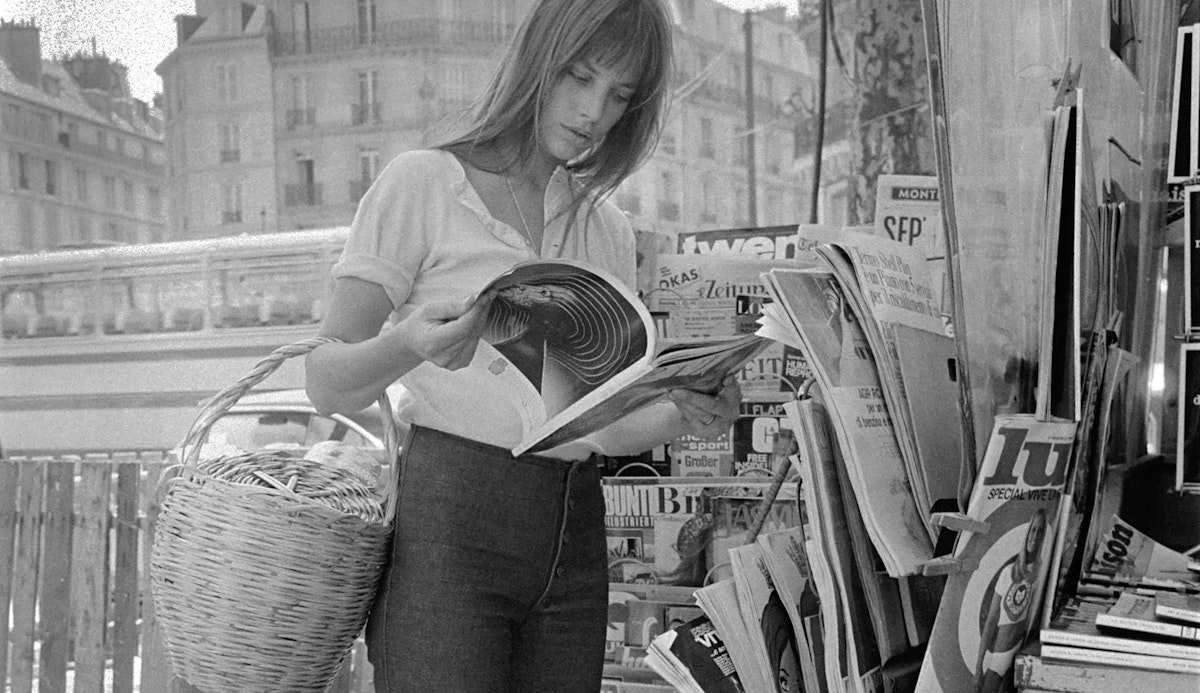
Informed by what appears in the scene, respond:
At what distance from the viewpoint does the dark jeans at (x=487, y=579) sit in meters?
0.87

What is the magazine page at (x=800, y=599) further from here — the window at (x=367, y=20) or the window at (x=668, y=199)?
the window at (x=367, y=20)

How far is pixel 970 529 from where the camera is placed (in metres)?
0.58

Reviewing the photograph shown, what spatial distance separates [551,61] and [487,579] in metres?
0.46

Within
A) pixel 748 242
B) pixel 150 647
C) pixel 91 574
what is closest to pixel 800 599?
pixel 748 242

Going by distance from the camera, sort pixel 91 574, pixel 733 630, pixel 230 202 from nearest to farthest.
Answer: pixel 733 630 → pixel 91 574 → pixel 230 202

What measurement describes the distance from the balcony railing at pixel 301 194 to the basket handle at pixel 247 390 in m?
3.74

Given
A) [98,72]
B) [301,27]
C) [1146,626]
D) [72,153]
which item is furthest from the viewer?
[301,27]

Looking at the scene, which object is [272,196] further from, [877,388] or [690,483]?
[877,388]

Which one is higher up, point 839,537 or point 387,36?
point 387,36

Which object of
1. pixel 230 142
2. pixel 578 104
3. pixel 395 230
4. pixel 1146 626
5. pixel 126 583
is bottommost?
pixel 126 583

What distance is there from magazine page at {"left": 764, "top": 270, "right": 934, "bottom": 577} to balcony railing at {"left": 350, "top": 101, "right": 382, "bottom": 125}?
420 cm

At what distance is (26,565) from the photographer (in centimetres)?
271

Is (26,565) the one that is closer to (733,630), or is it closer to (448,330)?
(448,330)

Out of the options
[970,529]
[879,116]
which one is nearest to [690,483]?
[879,116]
